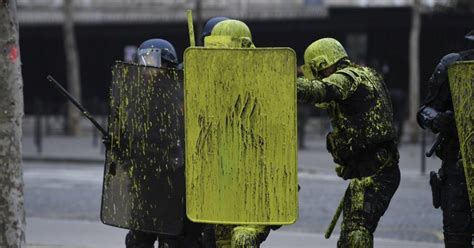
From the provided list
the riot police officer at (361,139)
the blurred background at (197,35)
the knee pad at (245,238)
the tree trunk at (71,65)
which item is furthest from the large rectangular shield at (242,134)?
the tree trunk at (71,65)

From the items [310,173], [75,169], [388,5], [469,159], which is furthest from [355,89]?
[388,5]

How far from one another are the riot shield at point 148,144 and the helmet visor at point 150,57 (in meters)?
0.43

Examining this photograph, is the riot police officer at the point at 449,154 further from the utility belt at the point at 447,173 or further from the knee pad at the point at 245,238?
the knee pad at the point at 245,238

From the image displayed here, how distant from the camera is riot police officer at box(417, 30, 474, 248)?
6.34 m

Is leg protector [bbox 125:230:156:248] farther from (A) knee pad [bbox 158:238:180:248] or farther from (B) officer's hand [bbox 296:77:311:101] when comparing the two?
(B) officer's hand [bbox 296:77:311:101]

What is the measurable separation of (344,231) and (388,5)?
26115mm

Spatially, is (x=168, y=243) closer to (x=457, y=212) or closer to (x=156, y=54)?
(x=156, y=54)

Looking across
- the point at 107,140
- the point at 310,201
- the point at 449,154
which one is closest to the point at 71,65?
the point at 310,201

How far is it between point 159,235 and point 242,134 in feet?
4.46

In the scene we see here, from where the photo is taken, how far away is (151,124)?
20.2ft

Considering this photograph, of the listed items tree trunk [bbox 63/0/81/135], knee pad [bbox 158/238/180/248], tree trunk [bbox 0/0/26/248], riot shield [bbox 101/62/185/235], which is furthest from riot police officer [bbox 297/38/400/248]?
tree trunk [bbox 63/0/81/135]

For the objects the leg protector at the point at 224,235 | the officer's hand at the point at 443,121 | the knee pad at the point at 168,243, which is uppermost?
the officer's hand at the point at 443,121

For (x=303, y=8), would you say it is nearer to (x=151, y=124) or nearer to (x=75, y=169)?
(x=75, y=169)

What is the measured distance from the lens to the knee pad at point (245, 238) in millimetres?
5590
